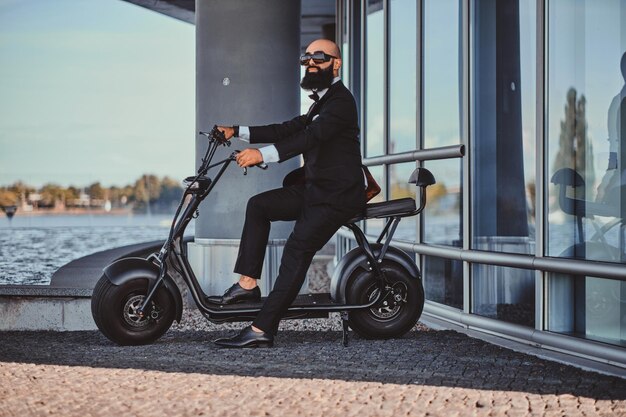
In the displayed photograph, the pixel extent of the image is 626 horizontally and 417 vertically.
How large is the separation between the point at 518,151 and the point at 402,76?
7.60 feet

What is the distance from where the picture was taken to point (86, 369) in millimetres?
5426

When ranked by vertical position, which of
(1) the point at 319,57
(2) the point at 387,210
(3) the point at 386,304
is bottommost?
(3) the point at 386,304

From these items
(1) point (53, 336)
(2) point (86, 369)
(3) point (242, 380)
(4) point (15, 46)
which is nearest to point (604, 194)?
(3) point (242, 380)

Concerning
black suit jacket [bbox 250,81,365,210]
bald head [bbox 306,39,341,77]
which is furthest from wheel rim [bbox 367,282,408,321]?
bald head [bbox 306,39,341,77]

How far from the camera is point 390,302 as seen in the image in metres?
6.56

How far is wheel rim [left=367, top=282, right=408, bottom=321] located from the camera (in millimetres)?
6523

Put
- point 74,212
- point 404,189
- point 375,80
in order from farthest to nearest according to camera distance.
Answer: point 74,212, point 375,80, point 404,189

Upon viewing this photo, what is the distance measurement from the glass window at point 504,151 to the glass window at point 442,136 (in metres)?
0.26

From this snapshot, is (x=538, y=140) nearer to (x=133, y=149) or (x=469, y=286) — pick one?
(x=469, y=286)

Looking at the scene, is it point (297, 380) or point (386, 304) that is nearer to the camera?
point (297, 380)

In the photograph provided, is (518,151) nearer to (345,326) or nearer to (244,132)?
(345,326)

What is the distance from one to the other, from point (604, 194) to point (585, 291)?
1.80 feet

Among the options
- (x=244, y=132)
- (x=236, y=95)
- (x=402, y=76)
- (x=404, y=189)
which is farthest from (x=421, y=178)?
(x=236, y=95)

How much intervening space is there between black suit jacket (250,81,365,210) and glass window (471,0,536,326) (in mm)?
1024
